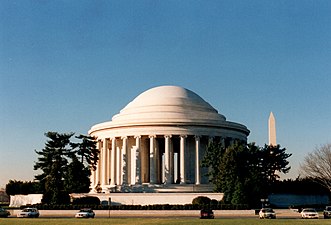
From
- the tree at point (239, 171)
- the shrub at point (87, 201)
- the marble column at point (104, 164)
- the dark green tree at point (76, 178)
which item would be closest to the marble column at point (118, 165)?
the marble column at point (104, 164)

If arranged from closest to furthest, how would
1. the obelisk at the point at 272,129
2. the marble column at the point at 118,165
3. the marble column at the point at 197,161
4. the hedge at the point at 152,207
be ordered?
1. the hedge at the point at 152,207
2. the marble column at the point at 197,161
3. the marble column at the point at 118,165
4. the obelisk at the point at 272,129

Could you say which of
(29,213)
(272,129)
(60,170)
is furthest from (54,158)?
(272,129)

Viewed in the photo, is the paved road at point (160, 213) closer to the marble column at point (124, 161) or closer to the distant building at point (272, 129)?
the marble column at point (124, 161)

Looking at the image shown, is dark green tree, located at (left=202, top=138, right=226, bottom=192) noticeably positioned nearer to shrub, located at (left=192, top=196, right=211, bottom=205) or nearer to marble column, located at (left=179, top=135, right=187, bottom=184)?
shrub, located at (left=192, top=196, right=211, bottom=205)

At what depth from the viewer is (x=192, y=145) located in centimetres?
10444

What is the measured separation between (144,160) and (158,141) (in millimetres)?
4496

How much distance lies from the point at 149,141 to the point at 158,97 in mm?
8513

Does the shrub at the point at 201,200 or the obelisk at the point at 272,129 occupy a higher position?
the obelisk at the point at 272,129

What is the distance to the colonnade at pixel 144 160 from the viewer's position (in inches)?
3952

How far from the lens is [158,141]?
10731 centimetres

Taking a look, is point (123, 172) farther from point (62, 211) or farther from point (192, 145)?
point (62, 211)

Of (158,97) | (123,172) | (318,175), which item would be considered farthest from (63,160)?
(318,175)

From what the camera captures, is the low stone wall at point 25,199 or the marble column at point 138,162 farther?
the marble column at point 138,162

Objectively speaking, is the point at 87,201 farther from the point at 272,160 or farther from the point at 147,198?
the point at 272,160
